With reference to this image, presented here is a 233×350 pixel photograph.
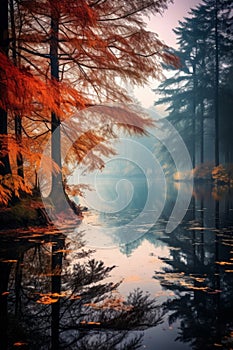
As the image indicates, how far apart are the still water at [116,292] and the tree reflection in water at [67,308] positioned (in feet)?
0.03

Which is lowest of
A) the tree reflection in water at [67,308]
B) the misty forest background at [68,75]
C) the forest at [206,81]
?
the tree reflection in water at [67,308]

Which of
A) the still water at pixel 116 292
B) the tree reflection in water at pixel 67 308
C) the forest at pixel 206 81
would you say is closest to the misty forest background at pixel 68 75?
the still water at pixel 116 292

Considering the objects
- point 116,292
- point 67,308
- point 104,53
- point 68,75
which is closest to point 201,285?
point 116,292

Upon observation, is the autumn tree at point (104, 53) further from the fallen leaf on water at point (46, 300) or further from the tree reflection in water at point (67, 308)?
the fallen leaf on water at point (46, 300)

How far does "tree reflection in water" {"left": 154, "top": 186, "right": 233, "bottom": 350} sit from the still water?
0.03ft

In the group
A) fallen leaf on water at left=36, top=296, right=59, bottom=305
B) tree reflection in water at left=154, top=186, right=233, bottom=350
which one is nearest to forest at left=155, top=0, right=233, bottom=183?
Answer: tree reflection in water at left=154, top=186, right=233, bottom=350

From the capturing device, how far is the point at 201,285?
14.9 feet

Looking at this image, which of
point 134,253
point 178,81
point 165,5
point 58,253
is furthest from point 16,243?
point 178,81

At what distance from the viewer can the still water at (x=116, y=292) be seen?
3.18 m

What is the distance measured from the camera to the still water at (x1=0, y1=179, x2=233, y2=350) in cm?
318

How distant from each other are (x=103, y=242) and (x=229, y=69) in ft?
105

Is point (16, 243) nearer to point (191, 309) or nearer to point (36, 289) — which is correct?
point (36, 289)

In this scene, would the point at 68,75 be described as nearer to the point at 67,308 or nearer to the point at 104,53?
the point at 104,53

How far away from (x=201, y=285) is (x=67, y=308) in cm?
191
